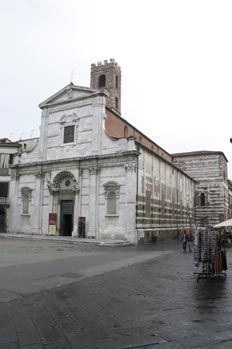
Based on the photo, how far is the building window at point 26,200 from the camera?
103 feet

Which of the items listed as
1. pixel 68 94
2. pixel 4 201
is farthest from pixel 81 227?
pixel 68 94

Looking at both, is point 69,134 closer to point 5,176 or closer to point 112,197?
point 112,197

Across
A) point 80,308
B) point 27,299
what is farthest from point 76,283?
point 80,308

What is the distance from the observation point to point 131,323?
16.1 ft

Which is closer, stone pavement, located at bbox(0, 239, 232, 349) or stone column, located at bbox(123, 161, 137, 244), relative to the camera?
stone pavement, located at bbox(0, 239, 232, 349)

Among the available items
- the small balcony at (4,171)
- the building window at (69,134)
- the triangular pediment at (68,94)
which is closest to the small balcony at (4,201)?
the small balcony at (4,171)

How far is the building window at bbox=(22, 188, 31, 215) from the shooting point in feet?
103

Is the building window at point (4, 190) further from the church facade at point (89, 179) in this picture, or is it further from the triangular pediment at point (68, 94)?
the triangular pediment at point (68, 94)

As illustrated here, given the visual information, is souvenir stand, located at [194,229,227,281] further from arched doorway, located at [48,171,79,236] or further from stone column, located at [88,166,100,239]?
arched doorway, located at [48,171,79,236]

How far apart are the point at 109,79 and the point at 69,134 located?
16.0m

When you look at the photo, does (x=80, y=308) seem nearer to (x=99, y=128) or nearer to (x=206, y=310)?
(x=206, y=310)

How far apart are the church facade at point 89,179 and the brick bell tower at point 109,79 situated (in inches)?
362

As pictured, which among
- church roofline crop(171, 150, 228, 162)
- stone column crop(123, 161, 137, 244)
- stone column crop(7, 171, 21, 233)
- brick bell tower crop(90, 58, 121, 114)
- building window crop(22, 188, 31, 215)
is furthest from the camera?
church roofline crop(171, 150, 228, 162)

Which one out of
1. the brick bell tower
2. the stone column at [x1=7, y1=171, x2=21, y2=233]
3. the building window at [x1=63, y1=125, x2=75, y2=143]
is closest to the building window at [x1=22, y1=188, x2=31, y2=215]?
the stone column at [x1=7, y1=171, x2=21, y2=233]
